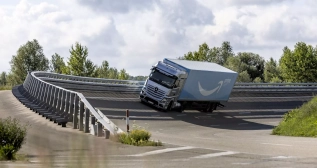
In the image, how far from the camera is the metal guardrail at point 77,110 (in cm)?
2400

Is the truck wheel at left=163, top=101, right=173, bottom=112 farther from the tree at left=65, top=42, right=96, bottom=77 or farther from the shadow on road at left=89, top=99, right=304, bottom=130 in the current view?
the tree at left=65, top=42, right=96, bottom=77

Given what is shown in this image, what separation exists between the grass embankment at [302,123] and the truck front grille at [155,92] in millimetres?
13385

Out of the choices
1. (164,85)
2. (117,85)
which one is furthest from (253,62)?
(164,85)

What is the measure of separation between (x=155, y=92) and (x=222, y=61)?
131m

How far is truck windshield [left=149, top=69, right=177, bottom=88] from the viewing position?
40.7 metres

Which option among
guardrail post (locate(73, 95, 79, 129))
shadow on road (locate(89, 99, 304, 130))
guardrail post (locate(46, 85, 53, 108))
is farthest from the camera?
shadow on road (locate(89, 99, 304, 130))

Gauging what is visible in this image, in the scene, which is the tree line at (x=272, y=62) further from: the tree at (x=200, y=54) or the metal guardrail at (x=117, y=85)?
the metal guardrail at (x=117, y=85)

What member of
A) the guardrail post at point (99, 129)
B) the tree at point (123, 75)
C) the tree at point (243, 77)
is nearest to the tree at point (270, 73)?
A: the tree at point (243, 77)

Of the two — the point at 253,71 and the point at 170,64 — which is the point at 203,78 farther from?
the point at 253,71

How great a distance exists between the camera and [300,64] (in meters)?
109

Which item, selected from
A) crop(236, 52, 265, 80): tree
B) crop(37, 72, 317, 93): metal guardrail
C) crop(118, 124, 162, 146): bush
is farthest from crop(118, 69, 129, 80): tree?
crop(118, 124, 162, 146): bush

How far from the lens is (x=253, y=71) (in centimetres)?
14350

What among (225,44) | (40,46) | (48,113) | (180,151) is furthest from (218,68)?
(225,44)

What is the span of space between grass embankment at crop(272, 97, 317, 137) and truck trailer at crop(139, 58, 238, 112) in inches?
507
